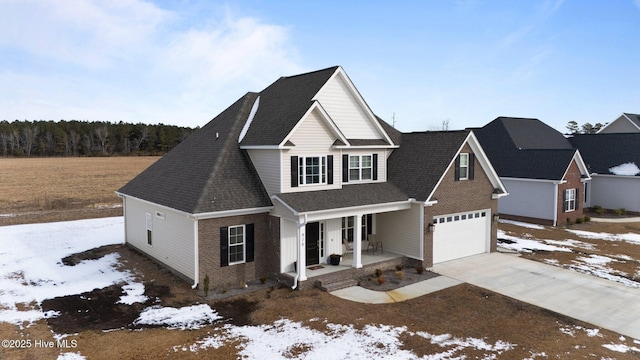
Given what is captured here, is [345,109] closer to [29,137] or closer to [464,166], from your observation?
[464,166]

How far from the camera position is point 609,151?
37.9 meters

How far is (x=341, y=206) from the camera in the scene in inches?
666

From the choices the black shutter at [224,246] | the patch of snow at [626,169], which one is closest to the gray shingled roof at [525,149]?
the patch of snow at [626,169]

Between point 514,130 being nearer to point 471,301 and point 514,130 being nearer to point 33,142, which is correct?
point 471,301

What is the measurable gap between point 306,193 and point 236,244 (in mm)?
3402

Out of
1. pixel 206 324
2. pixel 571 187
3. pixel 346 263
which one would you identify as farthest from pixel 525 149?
pixel 206 324

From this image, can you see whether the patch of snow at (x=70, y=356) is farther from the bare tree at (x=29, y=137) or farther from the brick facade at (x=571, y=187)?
the bare tree at (x=29, y=137)

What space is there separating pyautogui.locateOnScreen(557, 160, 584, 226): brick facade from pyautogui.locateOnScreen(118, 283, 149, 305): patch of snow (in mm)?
27600

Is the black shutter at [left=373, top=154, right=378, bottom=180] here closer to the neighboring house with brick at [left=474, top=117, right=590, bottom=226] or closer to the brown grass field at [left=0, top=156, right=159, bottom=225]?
the neighboring house with brick at [left=474, top=117, right=590, bottom=226]

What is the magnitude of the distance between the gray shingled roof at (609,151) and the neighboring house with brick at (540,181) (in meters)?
6.13

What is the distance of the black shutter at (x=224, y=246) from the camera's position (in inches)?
630

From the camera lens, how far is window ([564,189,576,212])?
30.9 metres

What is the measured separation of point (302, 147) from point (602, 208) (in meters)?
30.9

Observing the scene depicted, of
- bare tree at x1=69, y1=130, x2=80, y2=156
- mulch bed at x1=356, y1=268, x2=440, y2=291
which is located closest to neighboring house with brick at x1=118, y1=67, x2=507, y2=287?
mulch bed at x1=356, y1=268, x2=440, y2=291
